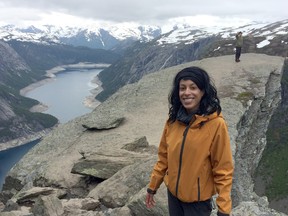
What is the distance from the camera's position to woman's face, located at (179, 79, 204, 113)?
787cm

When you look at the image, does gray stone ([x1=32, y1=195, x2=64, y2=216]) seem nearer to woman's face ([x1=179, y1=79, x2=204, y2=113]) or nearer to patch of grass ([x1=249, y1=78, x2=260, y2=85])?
woman's face ([x1=179, y1=79, x2=204, y2=113])

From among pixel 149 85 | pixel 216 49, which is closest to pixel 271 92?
pixel 149 85

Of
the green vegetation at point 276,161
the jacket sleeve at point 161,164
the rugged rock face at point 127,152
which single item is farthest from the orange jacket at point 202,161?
the green vegetation at point 276,161

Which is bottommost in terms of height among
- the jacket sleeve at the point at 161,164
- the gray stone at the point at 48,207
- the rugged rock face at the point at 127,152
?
the rugged rock face at the point at 127,152

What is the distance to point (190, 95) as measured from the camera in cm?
788

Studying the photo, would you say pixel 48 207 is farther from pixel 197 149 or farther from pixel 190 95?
pixel 190 95

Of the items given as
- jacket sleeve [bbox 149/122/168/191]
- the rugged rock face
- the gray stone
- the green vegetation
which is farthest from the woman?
the green vegetation

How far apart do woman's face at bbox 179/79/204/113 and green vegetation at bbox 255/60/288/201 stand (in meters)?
118

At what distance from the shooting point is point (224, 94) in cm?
3172

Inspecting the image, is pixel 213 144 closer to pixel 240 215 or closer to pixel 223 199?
pixel 223 199

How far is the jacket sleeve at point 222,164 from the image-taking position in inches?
297

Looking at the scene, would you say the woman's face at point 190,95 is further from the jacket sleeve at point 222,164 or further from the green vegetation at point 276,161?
the green vegetation at point 276,161

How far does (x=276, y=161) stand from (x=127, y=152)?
122 meters

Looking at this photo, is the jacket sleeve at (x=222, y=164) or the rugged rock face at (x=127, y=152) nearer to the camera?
the jacket sleeve at (x=222, y=164)
